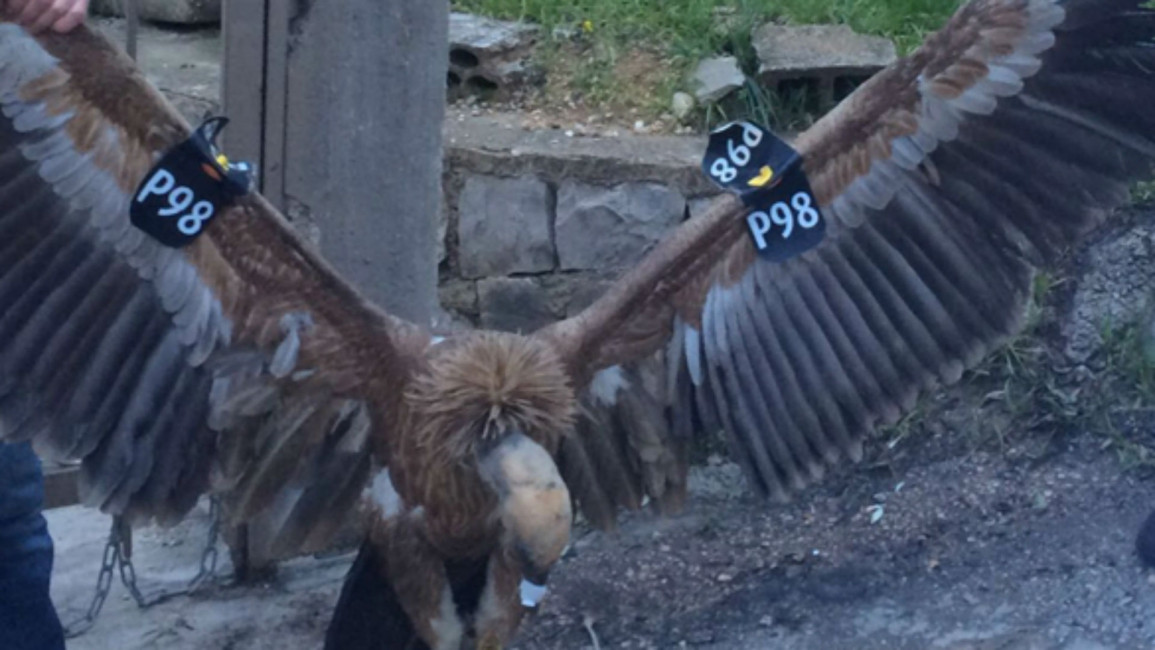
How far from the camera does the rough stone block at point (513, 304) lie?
4.95m

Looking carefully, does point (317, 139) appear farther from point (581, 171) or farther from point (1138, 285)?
point (1138, 285)

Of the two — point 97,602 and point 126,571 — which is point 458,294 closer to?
point 126,571

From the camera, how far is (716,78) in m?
5.14

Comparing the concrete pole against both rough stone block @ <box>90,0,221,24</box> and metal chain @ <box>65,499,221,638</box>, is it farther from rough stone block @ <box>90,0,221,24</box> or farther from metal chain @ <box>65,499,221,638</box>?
rough stone block @ <box>90,0,221,24</box>

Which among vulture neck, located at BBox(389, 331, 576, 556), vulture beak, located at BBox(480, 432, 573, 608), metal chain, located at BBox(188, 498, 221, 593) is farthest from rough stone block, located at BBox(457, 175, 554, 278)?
vulture beak, located at BBox(480, 432, 573, 608)

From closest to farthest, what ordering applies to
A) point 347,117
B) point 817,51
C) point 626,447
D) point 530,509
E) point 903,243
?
1. point 530,509
2. point 903,243
3. point 626,447
4. point 347,117
5. point 817,51

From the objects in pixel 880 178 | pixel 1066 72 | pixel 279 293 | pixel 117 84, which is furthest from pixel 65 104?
pixel 1066 72

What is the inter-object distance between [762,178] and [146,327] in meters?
1.16

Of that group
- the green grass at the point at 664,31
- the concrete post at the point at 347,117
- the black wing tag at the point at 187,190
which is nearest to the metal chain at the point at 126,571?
the concrete post at the point at 347,117

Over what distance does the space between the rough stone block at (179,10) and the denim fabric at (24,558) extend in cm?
229

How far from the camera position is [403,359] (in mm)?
A: 3248

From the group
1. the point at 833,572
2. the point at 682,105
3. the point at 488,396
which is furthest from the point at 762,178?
the point at 682,105

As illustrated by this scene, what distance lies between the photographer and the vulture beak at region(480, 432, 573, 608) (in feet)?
9.11

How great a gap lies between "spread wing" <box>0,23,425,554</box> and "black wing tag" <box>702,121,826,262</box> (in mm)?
659
